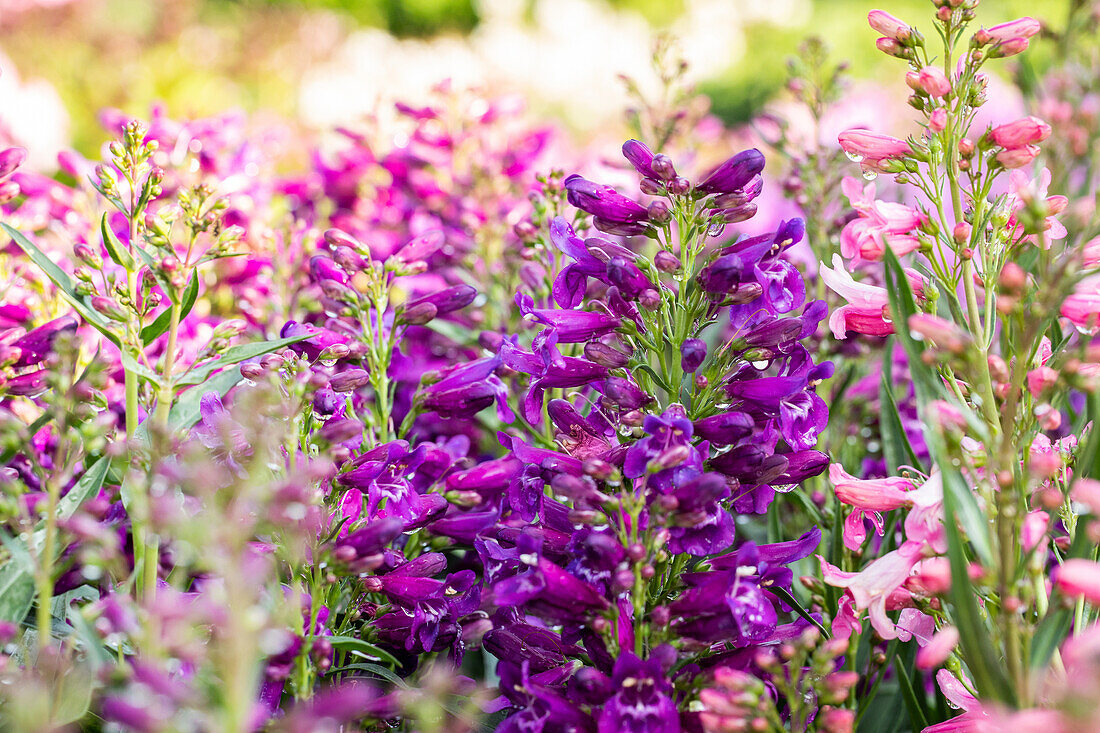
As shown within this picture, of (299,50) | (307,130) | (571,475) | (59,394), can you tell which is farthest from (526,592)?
(299,50)

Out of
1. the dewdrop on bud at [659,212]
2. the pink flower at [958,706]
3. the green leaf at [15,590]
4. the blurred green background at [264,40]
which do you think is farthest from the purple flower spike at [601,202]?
the blurred green background at [264,40]

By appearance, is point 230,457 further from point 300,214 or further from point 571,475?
point 300,214

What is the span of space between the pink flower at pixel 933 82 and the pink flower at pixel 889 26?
0.12 m

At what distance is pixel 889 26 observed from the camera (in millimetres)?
1314

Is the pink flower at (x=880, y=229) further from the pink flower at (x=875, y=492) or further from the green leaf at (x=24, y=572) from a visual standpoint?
the green leaf at (x=24, y=572)

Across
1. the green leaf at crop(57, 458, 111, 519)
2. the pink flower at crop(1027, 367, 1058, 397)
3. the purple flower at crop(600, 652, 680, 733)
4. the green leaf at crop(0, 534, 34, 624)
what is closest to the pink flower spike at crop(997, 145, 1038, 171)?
the pink flower at crop(1027, 367, 1058, 397)

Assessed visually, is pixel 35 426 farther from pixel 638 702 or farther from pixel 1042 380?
pixel 1042 380

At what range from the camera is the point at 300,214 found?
104 inches

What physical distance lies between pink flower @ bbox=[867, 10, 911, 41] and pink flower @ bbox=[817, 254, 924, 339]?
0.35 meters

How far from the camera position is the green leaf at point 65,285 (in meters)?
1.23

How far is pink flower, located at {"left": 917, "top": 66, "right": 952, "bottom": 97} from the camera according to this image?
120cm

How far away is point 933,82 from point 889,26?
17 cm

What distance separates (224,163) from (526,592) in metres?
1.72

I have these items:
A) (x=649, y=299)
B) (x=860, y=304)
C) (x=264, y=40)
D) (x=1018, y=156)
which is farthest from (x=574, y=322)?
(x=264, y=40)
